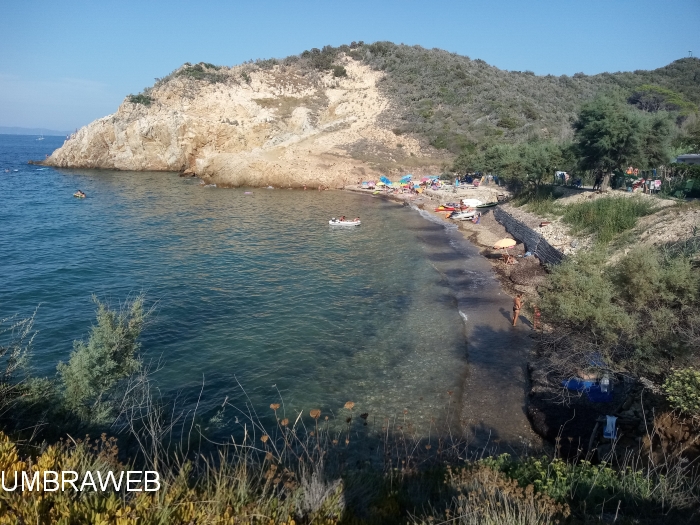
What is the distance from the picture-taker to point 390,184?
179 ft

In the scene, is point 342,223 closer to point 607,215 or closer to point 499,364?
point 607,215

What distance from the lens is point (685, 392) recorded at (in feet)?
24.7

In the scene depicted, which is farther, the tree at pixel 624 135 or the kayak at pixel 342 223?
the kayak at pixel 342 223

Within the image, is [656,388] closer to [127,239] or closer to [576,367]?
[576,367]

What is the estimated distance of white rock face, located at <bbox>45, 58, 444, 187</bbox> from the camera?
59.0 meters

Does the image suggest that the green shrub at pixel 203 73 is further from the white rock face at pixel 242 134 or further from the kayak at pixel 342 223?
the kayak at pixel 342 223

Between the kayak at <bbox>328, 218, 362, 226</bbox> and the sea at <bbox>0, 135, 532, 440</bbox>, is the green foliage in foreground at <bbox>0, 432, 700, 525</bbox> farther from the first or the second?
the kayak at <bbox>328, 218, 362, 226</bbox>

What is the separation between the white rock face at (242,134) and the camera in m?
59.0

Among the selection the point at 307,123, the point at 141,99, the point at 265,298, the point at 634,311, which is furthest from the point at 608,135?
the point at 141,99

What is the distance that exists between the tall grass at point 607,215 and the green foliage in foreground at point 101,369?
21.7 m

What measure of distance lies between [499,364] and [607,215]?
14.2 meters

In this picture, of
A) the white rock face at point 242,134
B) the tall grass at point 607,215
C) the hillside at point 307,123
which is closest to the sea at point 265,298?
the tall grass at point 607,215

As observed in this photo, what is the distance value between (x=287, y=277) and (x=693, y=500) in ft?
65.7

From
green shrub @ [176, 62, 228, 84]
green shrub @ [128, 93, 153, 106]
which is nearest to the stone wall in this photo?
green shrub @ [176, 62, 228, 84]
